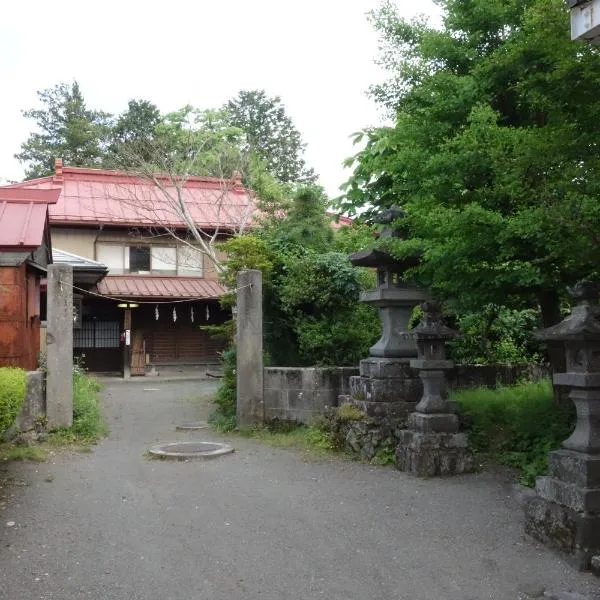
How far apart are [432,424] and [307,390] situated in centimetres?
331

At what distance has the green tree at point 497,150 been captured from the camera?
18.6 feet

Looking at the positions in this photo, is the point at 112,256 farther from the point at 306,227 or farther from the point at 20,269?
the point at 20,269

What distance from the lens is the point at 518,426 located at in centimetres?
869

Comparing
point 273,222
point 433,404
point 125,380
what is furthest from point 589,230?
point 125,380

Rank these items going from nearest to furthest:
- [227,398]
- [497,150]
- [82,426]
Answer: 1. [497,150]
2. [82,426]
3. [227,398]

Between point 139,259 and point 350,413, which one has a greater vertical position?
point 139,259

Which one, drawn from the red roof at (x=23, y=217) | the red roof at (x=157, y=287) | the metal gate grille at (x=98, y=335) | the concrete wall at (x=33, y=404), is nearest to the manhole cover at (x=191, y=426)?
the concrete wall at (x=33, y=404)

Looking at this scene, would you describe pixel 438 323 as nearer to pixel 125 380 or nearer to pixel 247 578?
pixel 247 578

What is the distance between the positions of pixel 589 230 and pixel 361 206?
684 cm

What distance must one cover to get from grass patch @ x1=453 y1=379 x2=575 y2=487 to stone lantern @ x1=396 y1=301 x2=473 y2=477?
1.83 ft

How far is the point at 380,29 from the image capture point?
8.91 m

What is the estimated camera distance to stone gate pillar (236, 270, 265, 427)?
37.8 ft

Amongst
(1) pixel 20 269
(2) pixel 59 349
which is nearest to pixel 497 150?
(2) pixel 59 349

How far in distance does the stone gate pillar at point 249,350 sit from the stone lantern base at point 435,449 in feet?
12.2
